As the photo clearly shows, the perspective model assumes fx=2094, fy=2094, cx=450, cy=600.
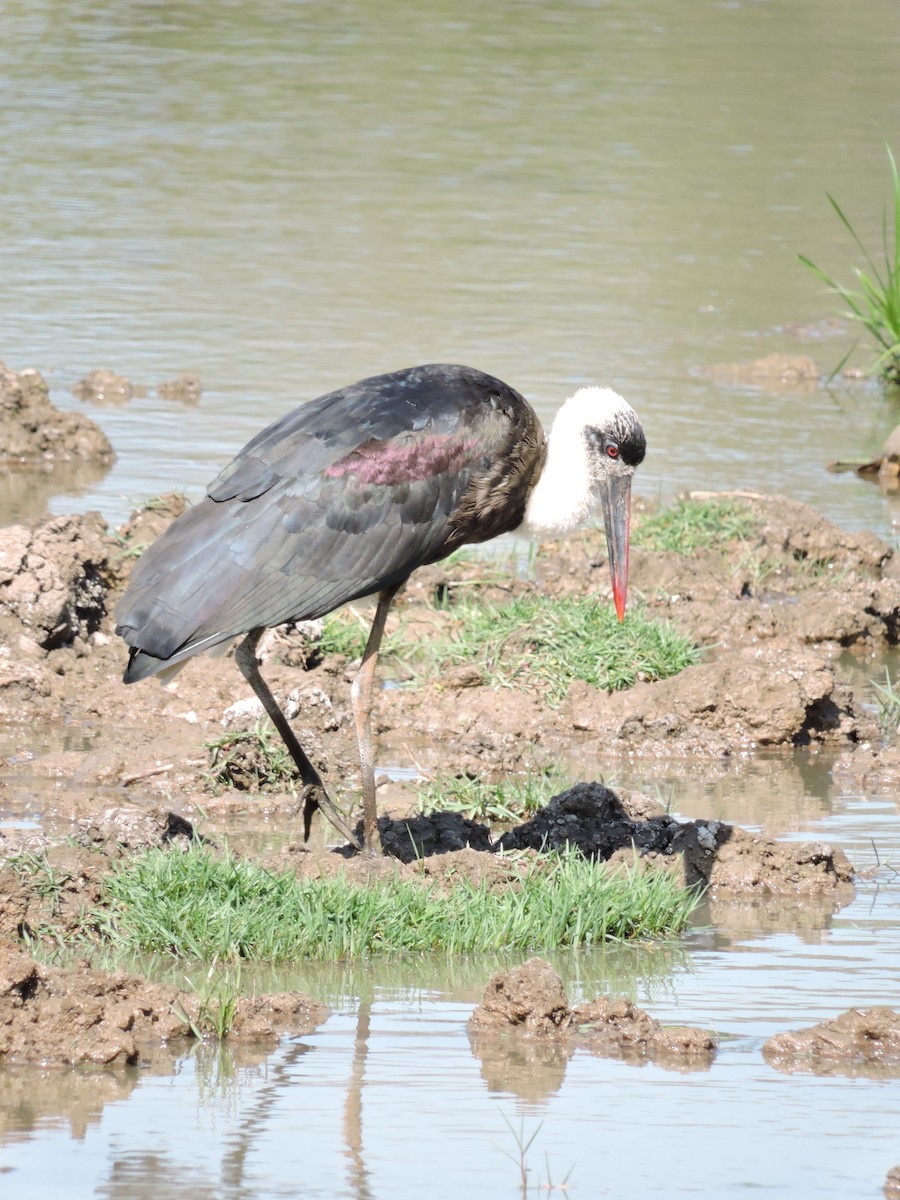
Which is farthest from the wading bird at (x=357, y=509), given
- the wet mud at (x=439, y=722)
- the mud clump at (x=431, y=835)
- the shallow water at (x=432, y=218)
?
the shallow water at (x=432, y=218)

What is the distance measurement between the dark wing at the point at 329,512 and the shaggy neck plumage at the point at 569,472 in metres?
0.18

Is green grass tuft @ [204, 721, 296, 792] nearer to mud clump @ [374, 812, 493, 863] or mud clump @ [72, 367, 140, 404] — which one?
mud clump @ [374, 812, 493, 863]

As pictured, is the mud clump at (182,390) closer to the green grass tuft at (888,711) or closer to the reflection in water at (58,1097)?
the green grass tuft at (888,711)

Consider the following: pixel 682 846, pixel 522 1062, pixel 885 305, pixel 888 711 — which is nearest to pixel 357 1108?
pixel 522 1062

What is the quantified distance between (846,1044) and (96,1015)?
180cm

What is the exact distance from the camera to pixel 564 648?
8648 mm

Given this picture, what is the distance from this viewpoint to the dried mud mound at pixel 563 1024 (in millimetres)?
5074

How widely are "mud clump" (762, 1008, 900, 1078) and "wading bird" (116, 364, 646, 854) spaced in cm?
190

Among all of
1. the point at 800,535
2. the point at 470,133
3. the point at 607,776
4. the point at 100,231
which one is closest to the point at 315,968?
the point at 607,776

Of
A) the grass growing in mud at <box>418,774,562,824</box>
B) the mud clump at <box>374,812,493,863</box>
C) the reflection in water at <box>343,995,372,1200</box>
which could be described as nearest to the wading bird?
the mud clump at <box>374,812,493,863</box>

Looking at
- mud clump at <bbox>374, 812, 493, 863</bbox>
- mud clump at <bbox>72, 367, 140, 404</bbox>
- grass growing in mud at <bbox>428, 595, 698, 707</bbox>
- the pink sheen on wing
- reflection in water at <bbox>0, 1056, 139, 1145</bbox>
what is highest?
the pink sheen on wing

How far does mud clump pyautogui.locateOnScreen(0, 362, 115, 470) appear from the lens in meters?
11.8

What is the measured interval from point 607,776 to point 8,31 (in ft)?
78.8

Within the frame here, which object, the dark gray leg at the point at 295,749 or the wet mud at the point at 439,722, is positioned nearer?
the wet mud at the point at 439,722
